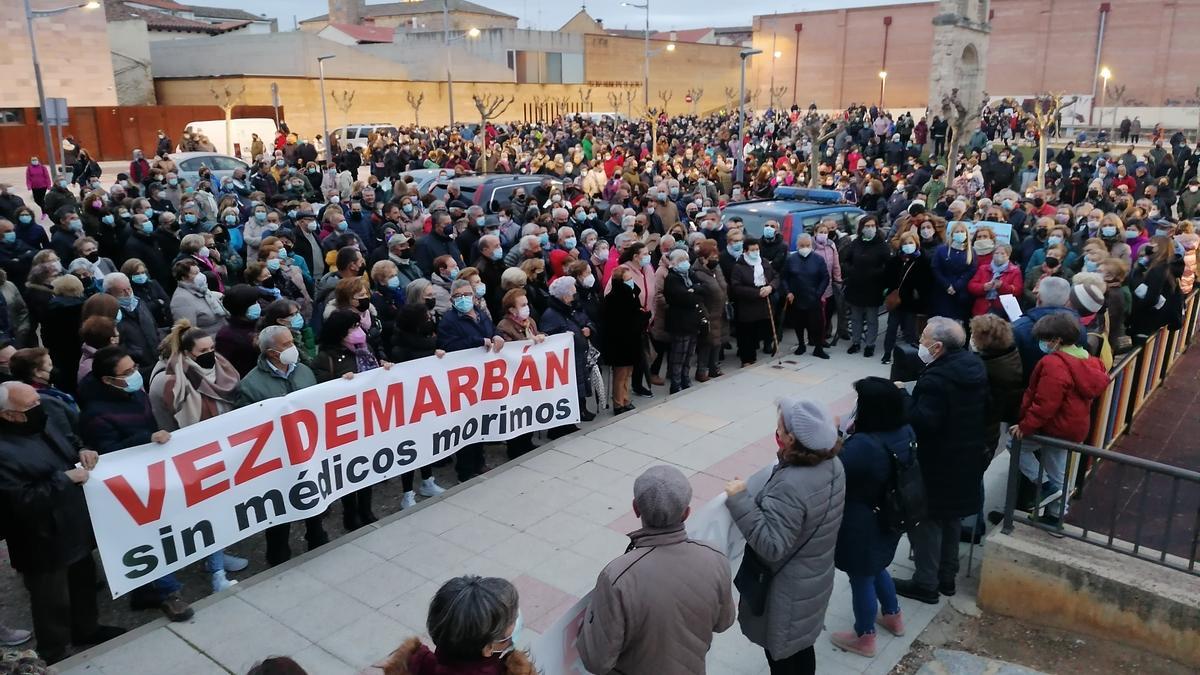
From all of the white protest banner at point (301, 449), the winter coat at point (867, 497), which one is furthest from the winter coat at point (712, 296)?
the winter coat at point (867, 497)

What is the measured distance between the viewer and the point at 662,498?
343 cm

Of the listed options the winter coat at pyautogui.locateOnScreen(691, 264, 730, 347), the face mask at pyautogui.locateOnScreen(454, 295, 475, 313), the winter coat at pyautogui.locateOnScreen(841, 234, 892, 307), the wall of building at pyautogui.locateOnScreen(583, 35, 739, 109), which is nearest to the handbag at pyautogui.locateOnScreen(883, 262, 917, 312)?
the winter coat at pyautogui.locateOnScreen(841, 234, 892, 307)

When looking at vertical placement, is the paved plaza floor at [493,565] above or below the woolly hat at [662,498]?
below

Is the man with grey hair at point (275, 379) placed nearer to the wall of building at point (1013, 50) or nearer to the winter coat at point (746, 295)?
the winter coat at point (746, 295)

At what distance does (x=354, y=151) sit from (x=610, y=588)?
25709 mm

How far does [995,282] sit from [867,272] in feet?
5.18

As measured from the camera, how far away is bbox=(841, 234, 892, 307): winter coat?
11156 mm

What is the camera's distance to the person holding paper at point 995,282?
10.1m

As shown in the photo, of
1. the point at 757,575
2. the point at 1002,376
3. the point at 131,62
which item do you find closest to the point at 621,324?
the point at 1002,376

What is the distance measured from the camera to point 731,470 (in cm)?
791

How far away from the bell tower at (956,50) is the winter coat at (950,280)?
2740cm

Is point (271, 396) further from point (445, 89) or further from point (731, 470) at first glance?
point (445, 89)

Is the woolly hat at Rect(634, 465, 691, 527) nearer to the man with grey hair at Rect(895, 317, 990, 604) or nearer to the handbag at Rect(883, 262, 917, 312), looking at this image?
the man with grey hair at Rect(895, 317, 990, 604)

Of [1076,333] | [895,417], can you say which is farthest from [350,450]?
[1076,333]
